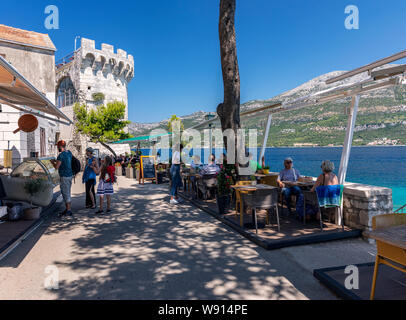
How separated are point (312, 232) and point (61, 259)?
4109 millimetres

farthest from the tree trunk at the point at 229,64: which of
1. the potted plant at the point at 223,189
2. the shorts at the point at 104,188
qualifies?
the shorts at the point at 104,188

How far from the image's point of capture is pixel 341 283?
3150 millimetres

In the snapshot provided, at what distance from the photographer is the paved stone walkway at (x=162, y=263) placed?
3217mm

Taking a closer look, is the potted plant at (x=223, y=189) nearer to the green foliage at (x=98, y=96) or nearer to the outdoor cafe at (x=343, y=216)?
the outdoor cafe at (x=343, y=216)

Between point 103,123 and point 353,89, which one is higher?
point 103,123

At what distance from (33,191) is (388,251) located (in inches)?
268

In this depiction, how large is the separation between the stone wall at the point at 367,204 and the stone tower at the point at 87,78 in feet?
102

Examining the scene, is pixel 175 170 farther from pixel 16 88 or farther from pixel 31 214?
pixel 16 88

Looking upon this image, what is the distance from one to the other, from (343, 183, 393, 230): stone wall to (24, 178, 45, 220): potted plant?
256 inches

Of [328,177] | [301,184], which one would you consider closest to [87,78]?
[301,184]

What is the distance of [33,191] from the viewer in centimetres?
654
